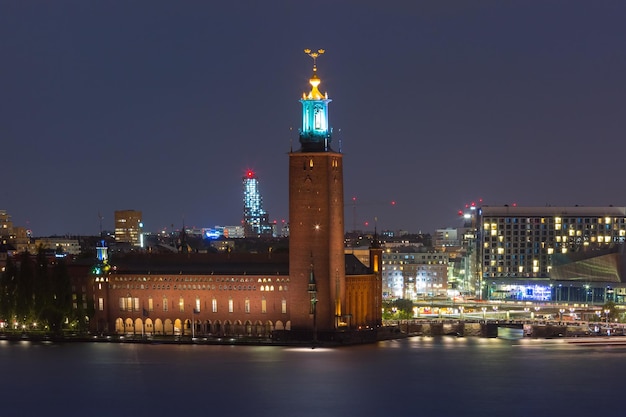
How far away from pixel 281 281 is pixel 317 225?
438 cm

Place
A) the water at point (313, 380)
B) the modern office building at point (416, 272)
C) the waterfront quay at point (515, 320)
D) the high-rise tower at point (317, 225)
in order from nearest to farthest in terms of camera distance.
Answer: the water at point (313, 380), the high-rise tower at point (317, 225), the waterfront quay at point (515, 320), the modern office building at point (416, 272)

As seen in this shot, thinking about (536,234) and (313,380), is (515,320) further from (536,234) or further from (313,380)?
(536,234)

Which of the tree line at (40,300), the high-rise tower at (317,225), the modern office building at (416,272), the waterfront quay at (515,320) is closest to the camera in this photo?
the high-rise tower at (317,225)

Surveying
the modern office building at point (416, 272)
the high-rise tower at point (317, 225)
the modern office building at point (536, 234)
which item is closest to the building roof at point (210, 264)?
the high-rise tower at point (317, 225)

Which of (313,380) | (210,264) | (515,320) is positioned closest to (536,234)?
(515,320)

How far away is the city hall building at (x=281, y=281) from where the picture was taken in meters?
94.0

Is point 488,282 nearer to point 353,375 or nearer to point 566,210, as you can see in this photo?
point 566,210

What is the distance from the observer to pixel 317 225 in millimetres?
94062

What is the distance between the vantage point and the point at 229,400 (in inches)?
2987

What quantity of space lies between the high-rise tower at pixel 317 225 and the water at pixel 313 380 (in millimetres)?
2882

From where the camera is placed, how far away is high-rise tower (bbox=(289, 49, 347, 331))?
9381cm

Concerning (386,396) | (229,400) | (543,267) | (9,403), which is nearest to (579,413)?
(386,396)

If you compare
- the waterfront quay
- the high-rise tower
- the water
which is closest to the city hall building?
the high-rise tower

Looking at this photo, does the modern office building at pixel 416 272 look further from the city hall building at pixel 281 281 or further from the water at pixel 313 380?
the water at pixel 313 380
